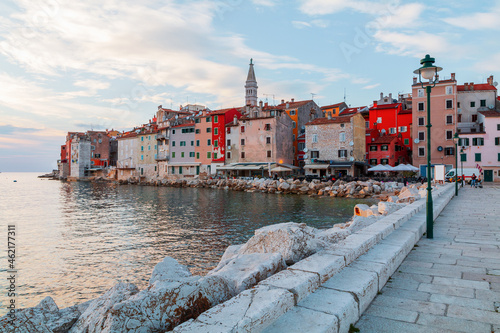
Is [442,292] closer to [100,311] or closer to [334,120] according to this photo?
[100,311]

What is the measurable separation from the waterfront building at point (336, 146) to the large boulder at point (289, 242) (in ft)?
127

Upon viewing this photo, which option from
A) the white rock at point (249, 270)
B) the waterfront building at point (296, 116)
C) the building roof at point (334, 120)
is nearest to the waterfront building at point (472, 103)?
the building roof at point (334, 120)

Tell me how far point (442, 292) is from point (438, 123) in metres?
46.3

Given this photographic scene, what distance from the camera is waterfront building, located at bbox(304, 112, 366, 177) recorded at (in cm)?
4331

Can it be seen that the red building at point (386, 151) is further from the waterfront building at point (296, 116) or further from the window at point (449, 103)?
the waterfront building at point (296, 116)

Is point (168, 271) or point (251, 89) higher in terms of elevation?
point (251, 89)

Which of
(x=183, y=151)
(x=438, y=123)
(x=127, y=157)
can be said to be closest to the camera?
(x=438, y=123)

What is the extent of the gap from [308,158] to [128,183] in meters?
38.9

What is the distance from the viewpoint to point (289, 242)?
4.59 meters

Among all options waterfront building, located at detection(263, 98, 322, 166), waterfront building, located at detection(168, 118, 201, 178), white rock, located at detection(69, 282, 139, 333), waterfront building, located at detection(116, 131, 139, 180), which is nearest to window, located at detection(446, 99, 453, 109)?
waterfront building, located at detection(263, 98, 322, 166)

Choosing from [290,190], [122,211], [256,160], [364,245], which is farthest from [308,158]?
[364,245]

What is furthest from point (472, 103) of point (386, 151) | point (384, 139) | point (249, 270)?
point (249, 270)

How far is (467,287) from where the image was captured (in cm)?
399

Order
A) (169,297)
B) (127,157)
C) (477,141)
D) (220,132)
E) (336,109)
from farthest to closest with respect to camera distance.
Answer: (127,157)
(336,109)
(220,132)
(477,141)
(169,297)
